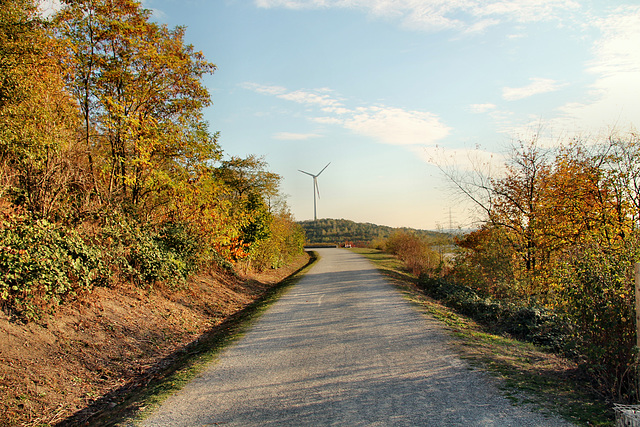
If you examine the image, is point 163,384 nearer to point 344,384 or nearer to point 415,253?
point 344,384

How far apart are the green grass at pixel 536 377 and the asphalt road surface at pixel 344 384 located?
23 centimetres

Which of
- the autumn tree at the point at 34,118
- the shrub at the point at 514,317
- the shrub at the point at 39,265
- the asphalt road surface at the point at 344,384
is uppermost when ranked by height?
the autumn tree at the point at 34,118

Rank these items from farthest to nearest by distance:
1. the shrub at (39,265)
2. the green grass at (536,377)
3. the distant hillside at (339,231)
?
the distant hillside at (339,231) → the shrub at (39,265) → the green grass at (536,377)

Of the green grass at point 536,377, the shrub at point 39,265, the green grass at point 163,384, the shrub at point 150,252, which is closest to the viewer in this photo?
the green grass at point 536,377

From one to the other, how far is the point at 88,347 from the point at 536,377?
7049 mm

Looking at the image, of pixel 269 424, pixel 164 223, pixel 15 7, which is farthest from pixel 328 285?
pixel 15 7

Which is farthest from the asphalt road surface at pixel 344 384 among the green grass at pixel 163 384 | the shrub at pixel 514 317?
the shrub at pixel 514 317

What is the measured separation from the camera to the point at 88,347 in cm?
647

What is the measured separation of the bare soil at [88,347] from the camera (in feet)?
15.8

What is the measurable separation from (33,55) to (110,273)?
5.43m

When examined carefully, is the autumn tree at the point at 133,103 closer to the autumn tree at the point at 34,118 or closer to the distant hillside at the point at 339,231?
the autumn tree at the point at 34,118

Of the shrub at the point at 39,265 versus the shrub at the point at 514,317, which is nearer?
the shrub at the point at 39,265

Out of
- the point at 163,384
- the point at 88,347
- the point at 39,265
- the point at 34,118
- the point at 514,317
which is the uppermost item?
the point at 34,118

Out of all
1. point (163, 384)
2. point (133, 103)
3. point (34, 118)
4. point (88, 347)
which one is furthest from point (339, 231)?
point (163, 384)
